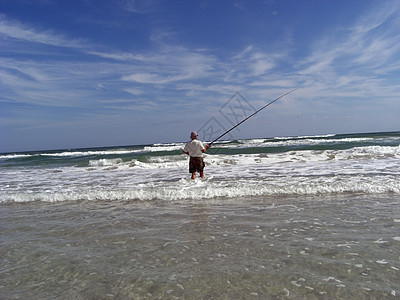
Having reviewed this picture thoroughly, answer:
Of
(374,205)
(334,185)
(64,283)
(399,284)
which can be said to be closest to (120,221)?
(64,283)

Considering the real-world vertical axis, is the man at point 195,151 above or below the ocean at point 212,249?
above

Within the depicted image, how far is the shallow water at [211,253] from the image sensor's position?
2.23 metres

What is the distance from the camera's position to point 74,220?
466cm

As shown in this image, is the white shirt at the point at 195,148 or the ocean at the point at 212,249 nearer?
the ocean at the point at 212,249

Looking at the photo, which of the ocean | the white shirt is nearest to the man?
the white shirt

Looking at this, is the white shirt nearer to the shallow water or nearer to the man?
the man

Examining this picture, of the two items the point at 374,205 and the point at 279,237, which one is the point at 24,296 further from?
the point at 374,205

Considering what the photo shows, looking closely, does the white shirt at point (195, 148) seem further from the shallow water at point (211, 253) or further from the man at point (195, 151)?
the shallow water at point (211, 253)

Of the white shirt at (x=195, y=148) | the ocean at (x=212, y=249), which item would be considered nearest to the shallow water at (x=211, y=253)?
the ocean at (x=212, y=249)

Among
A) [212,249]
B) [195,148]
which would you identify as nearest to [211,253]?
[212,249]

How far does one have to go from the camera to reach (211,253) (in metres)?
2.95

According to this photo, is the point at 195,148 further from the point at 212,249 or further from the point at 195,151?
the point at 212,249

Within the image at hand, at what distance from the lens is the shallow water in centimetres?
223

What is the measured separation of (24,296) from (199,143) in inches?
279
